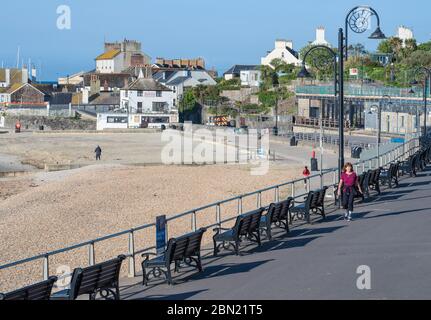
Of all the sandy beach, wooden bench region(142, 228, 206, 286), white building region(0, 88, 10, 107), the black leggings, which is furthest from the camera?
white building region(0, 88, 10, 107)

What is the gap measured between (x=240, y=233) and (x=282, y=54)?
112999mm

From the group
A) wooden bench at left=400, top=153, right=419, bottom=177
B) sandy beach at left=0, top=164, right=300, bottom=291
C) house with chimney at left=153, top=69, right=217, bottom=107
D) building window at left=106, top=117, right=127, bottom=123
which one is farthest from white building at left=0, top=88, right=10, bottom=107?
wooden bench at left=400, top=153, right=419, bottom=177

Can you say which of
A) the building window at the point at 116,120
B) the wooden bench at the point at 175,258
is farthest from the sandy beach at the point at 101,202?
the building window at the point at 116,120

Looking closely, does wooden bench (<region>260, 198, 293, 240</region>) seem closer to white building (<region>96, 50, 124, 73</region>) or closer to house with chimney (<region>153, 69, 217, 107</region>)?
house with chimney (<region>153, 69, 217, 107</region>)

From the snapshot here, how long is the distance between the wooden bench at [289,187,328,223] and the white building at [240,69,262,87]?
88.6m

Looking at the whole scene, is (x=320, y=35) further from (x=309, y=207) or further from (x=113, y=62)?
(x=309, y=207)

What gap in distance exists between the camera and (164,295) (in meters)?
10.4

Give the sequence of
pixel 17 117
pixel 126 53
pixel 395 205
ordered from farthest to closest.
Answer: pixel 126 53 → pixel 17 117 → pixel 395 205

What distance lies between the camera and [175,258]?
1118 cm

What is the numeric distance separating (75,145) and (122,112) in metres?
→ 22.6

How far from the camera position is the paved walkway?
998 cm

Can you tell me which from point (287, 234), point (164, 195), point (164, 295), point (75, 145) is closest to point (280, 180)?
point (164, 195)

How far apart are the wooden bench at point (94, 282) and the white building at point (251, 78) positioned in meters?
95.3
